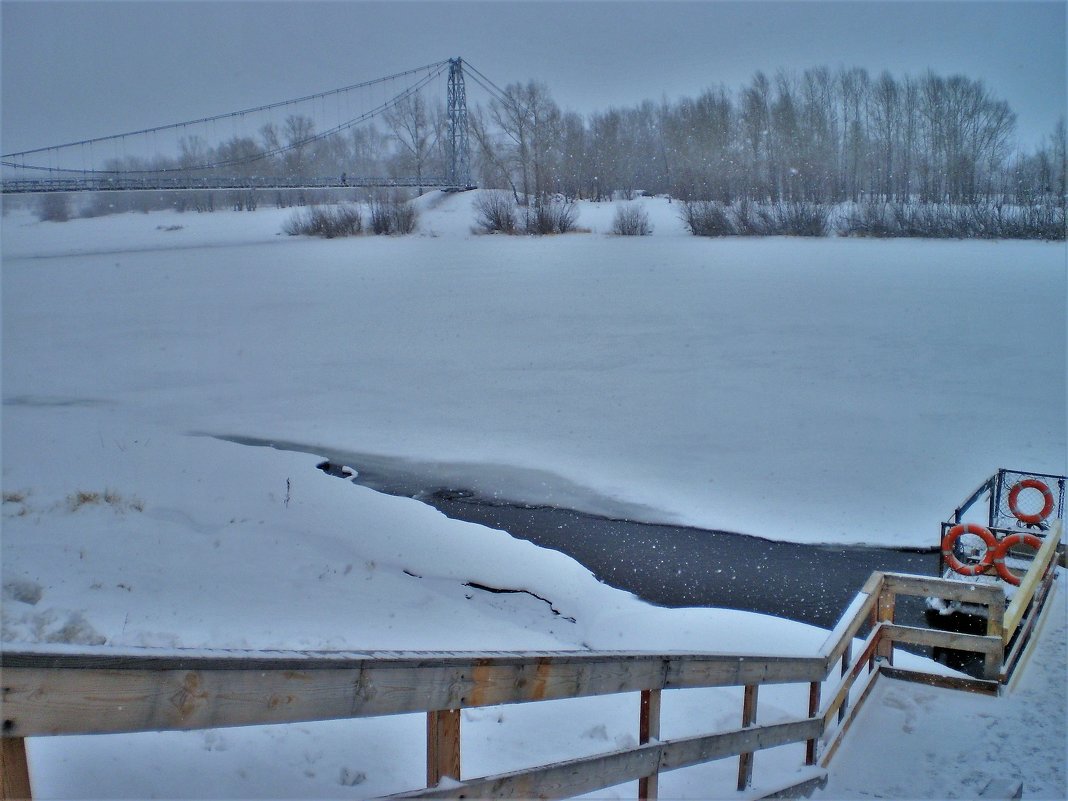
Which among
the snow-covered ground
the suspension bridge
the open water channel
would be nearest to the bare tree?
the suspension bridge

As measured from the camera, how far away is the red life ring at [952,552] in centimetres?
743

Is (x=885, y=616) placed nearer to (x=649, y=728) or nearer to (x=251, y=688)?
(x=649, y=728)

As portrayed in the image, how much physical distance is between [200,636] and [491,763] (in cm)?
273

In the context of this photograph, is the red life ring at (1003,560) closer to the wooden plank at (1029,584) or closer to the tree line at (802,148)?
the wooden plank at (1029,584)

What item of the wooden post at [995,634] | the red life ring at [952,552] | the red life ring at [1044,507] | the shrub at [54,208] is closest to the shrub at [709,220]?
the shrub at [54,208]

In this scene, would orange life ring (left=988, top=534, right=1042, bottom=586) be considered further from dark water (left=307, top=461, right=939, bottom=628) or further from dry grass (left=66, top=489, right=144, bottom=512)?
dry grass (left=66, top=489, right=144, bottom=512)

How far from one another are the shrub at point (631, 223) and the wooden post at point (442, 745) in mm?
43759

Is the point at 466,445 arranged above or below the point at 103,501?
below

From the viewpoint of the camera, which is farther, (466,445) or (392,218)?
(392,218)

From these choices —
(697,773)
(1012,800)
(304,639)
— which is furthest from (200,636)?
(1012,800)

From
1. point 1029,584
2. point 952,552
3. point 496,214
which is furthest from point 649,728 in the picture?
point 496,214

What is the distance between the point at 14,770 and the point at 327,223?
5202 centimetres

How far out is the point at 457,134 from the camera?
2539 inches

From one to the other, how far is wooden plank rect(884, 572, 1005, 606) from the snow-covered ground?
77 centimetres
